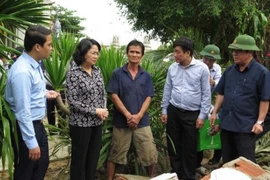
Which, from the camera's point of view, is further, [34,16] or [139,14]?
[139,14]

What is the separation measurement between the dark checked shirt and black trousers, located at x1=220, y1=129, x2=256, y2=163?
51.3 inches

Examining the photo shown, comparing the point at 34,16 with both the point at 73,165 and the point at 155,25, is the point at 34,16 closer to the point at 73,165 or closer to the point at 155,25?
the point at 73,165

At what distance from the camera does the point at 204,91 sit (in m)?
4.27

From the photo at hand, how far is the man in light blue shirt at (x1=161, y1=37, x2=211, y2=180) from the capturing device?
4.25m

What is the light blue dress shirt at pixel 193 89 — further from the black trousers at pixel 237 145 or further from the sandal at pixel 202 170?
the sandal at pixel 202 170

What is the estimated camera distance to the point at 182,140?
4.45 meters

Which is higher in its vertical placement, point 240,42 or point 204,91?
point 240,42

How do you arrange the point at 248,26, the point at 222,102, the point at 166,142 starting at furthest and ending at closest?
the point at 248,26, the point at 166,142, the point at 222,102

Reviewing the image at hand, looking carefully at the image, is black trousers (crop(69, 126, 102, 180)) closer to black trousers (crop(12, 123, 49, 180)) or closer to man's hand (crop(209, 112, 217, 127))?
black trousers (crop(12, 123, 49, 180))

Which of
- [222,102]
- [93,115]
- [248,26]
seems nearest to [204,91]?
[222,102]

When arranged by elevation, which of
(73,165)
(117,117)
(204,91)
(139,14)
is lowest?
(73,165)

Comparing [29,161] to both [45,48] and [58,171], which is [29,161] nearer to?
[45,48]

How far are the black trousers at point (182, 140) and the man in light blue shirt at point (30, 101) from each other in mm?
1713

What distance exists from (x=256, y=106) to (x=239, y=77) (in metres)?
0.32
